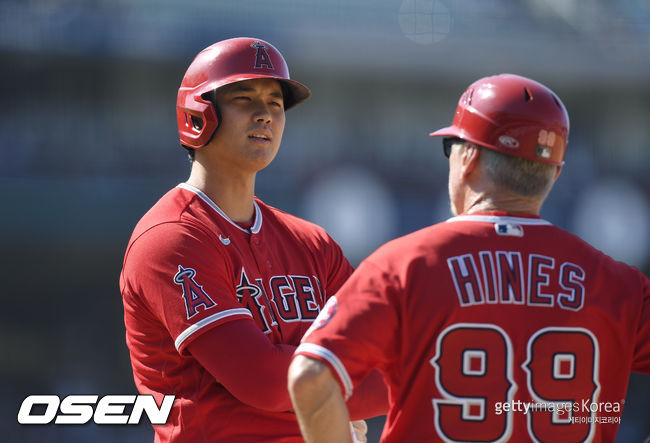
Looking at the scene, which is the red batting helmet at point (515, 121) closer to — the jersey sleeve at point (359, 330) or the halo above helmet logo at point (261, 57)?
the jersey sleeve at point (359, 330)

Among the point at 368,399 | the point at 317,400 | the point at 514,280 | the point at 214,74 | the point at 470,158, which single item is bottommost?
the point at 368,399

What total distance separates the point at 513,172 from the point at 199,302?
940 millimetres

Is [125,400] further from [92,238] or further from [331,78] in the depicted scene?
[331,78]

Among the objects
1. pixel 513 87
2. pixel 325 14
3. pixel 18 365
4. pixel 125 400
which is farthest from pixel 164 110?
pixel 513 87

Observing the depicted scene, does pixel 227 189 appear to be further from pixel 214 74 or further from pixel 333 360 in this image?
pixel 333 360

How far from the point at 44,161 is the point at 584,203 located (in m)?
8.93

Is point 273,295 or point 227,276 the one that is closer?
point 227,276

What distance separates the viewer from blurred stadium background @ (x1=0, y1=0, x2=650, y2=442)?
39.4ft

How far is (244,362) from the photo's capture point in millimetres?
2250

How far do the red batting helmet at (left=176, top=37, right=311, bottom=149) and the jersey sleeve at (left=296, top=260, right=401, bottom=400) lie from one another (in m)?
1.06

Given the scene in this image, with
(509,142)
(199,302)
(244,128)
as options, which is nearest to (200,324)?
(199,302)

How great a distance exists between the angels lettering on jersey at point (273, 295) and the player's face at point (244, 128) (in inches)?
16.8

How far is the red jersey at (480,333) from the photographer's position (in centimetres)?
185

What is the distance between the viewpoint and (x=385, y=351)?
6.14ft
